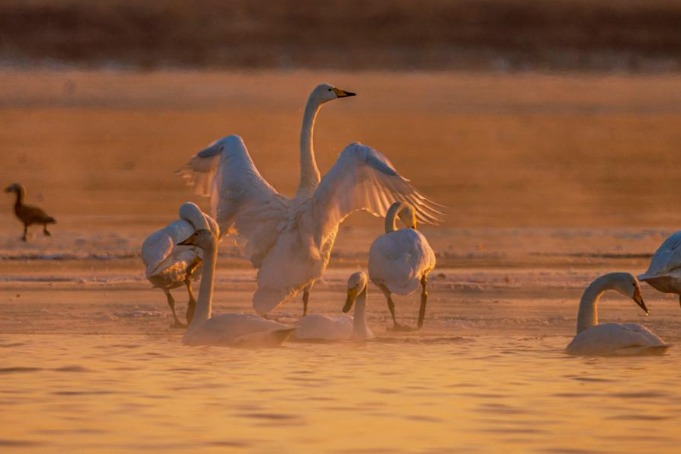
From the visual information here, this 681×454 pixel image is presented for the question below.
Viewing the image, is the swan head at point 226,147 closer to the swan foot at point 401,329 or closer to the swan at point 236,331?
the swan foot at point 401,329

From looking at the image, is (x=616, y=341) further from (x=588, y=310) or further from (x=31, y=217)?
(x=31, y=217)

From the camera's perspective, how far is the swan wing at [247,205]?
40.6 ft

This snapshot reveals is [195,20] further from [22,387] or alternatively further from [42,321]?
[22,387]

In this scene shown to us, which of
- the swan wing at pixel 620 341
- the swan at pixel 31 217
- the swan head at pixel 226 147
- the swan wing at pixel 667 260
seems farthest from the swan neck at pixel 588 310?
the swan at pixel 31 217

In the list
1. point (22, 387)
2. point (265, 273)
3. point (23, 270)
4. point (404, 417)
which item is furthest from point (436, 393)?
point (23, 270)

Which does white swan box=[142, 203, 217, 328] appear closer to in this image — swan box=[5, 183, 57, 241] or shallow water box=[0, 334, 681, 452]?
shallow water box=[0, 334, 681, 452]

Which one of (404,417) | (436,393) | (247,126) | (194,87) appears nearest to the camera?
(404,417)

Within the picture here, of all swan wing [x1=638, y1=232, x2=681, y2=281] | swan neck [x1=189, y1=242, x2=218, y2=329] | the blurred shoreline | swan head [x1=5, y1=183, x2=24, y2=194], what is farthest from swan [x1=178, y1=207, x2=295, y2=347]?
the blurred shoreline

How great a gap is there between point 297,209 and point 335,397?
350cm

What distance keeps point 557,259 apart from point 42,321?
18.1 ft

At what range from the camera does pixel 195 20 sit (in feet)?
138

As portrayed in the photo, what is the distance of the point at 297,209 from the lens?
484 inches

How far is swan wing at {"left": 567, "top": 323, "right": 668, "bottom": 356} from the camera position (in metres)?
10.1

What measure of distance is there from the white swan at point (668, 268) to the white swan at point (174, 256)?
2940 mm
